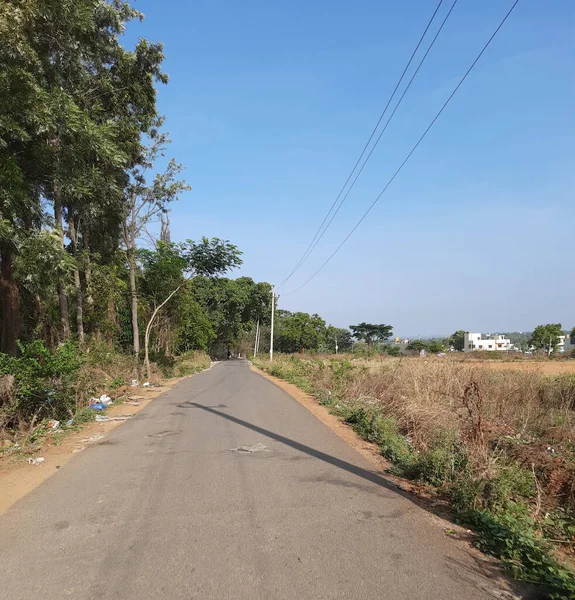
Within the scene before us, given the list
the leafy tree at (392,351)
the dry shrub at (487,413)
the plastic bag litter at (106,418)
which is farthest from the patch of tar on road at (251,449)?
the leafy tree at (392,351)

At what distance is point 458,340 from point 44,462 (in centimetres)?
13044

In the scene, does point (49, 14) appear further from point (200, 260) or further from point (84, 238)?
point (200, 260)

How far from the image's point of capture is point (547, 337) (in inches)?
3270

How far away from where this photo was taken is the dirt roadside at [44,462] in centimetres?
596

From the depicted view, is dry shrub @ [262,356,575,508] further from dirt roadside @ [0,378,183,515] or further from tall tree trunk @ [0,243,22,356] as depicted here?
tall tree trunk @ [0,243,22,356]

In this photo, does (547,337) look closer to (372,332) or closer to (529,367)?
(372,332)

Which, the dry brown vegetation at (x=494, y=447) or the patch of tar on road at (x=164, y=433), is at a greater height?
the dry brown vegetation at (x=494, y=447)

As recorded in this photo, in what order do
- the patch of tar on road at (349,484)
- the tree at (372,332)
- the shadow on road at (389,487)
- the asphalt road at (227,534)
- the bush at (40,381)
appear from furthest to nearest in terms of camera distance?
the tree at (372,332), the bush at (40,381), the patch of tar on road at (349,484), the shadow on road at (389,487), the asphalt road at (227,534)

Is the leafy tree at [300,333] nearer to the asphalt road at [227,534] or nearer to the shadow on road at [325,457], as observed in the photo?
the shadow on road at [325,457]

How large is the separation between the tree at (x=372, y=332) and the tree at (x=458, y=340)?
89.2 feet

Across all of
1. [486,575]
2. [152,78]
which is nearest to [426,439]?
[486,575]

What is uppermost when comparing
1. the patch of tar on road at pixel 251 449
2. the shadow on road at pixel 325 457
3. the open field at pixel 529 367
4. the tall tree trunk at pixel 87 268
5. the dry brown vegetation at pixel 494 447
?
the tall tree trunk at pixel 87 268

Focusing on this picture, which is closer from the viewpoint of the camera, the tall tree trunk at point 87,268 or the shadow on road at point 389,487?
the shadow on road at point 389,487

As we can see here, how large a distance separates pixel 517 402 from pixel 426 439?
4.44 metres
